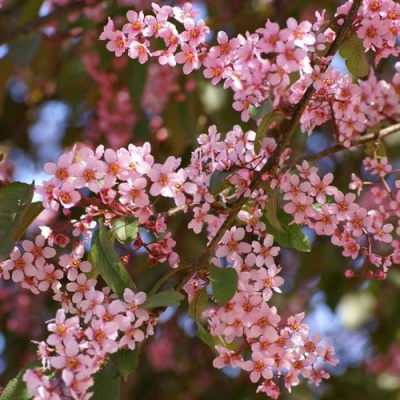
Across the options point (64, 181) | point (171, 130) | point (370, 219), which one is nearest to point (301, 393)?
point (171, 130)

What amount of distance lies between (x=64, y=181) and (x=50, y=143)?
2.83 m

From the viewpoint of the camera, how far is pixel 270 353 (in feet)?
4.47

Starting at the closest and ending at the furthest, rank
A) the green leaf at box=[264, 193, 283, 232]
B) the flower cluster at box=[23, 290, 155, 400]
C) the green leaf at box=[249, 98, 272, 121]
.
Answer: the flower cluster at box=[23, 290, 155, 400]
the green leaf at box=[249, 98, 272, 121]
the green leaf at box=[264, 193, 283, 232]

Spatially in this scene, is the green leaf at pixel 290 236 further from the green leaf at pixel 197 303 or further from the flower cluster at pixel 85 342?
the flower cluster at pixel 85 342

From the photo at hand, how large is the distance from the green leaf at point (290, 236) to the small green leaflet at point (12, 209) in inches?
15.7

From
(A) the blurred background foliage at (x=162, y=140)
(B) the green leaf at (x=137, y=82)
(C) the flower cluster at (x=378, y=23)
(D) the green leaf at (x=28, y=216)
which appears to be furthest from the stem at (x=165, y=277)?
(B) the green leaf at (x=137, y=82)

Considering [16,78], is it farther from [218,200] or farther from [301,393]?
[218,200]

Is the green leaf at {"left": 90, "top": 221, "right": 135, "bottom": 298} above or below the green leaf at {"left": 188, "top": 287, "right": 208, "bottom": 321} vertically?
above

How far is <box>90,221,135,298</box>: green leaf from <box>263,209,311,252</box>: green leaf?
11.1 inches

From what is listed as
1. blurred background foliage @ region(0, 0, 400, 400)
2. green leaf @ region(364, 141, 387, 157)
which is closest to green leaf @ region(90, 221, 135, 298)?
green leaf @ region(364, 141, 387, 157)

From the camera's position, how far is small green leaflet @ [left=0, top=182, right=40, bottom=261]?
1.32 meters

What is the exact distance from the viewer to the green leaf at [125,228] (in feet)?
4.34

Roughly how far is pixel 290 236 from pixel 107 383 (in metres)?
0.39

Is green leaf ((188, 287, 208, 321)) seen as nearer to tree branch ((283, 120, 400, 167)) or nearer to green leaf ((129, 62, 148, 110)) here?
tree branch ((283, 120, 400, 167))
